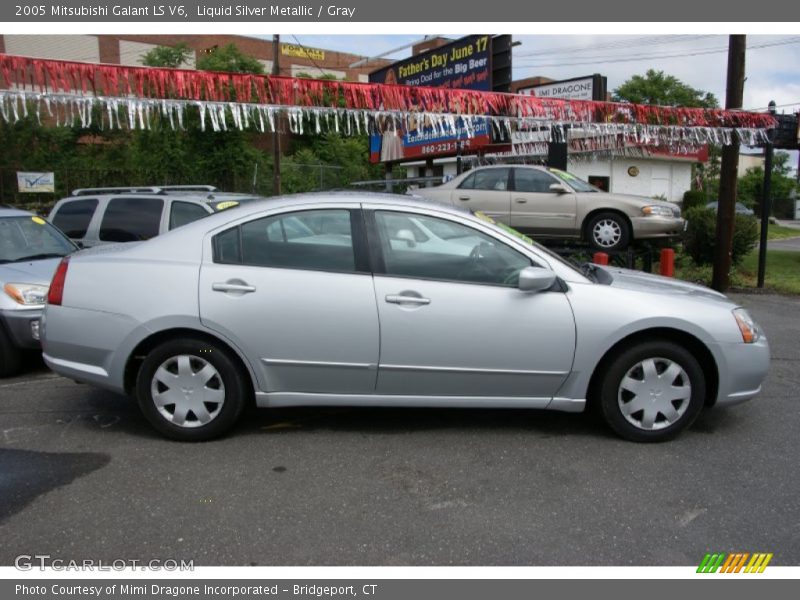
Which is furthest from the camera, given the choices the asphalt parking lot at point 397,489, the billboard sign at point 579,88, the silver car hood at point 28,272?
the billboard sign at point 579,88

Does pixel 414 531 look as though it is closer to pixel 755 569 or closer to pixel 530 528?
pixel 530 528

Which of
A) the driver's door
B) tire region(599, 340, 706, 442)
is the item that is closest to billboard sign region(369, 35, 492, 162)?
the driver's door

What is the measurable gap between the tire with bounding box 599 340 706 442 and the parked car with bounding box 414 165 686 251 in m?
6.27

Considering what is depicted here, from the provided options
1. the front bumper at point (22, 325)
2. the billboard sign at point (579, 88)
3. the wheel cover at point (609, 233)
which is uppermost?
the billboard sign at point (579, 88)

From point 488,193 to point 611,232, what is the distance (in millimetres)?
2060

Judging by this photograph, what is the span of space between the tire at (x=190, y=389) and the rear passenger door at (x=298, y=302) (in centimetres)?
18

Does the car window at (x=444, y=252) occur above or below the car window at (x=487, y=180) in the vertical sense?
below

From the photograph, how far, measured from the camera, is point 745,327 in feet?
14.0

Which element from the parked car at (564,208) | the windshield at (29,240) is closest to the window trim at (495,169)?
the parked car at (564,208)

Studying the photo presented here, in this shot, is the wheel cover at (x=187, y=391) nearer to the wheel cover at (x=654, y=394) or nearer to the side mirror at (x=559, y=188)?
the wheel cover at (x=654, y=394)

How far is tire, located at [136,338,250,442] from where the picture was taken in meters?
4.12

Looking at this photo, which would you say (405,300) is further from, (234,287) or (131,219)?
(131,219)

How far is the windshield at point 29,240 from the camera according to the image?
259 inches

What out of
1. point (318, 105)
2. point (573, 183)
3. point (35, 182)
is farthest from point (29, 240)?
point (35, 182)
